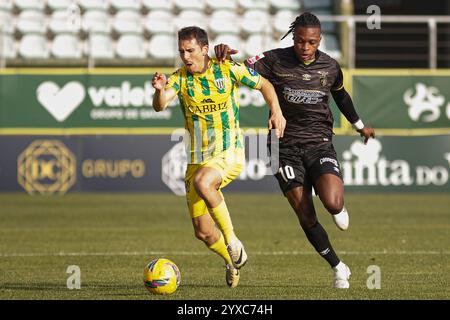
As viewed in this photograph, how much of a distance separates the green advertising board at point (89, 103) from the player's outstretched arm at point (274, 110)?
1154 centimetres

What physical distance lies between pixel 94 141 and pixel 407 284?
1204 cm

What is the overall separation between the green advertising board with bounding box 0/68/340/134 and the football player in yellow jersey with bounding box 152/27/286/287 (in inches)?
447

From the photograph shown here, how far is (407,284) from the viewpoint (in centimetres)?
977

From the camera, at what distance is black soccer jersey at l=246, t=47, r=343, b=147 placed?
9.97m

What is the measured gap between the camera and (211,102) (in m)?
9.79

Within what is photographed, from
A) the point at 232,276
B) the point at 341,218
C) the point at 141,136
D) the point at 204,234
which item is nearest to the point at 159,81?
the point at 204,234

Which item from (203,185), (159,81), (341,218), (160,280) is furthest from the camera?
(341,218)

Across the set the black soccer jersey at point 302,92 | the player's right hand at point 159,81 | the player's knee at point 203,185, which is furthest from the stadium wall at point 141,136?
the player's right hand at point 159,81

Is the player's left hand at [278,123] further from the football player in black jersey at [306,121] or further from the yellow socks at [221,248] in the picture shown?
the yellow socks at [221,248]

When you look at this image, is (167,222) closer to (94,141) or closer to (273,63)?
(94,141)

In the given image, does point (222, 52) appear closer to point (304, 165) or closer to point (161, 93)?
point (161, 93)

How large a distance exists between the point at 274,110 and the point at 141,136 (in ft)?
39.2
